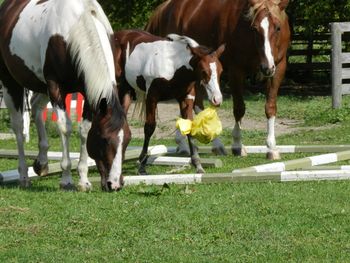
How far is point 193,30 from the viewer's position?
520 inches

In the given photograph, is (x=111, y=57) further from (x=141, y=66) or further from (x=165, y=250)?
(x=165, y=250)

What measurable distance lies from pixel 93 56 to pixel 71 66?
30cm

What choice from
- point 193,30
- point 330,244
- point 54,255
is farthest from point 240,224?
point 193,30

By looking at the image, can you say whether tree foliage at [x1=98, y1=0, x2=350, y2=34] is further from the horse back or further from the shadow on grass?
the shadow on grass

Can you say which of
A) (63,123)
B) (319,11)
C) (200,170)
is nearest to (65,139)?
(63,123)

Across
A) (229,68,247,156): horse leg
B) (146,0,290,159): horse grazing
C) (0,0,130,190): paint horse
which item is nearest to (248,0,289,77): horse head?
(146,0,290,159): horse grazing

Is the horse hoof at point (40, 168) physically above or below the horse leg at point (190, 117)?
below

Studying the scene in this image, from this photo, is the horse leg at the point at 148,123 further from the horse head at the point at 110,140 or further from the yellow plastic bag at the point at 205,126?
the horse head at the point at 110,140

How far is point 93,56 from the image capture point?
30.5 feet

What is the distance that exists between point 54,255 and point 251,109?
12.9 metres

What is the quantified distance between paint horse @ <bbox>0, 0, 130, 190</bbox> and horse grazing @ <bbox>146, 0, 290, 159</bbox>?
258 centimetres

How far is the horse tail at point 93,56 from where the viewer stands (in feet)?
30.0

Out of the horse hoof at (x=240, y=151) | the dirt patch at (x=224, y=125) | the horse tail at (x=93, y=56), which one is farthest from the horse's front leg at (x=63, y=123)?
the dirt patch at (x=224, y=125)

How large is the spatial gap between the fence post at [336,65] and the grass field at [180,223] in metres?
9.06
